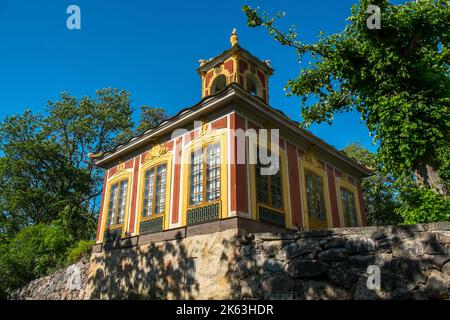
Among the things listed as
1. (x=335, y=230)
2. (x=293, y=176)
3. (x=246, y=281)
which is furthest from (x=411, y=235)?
(x=293, y=176)

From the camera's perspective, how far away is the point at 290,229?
10.7 meters

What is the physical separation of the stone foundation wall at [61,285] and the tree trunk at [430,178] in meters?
11.8

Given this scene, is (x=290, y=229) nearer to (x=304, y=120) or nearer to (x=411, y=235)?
(x=304, y=120)

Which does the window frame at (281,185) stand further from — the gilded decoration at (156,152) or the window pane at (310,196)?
the gilded decoration at (156,152)

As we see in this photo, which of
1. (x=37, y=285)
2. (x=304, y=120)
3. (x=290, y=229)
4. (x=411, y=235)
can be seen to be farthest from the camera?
(x=37, y=285)

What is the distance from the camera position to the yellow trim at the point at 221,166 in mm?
9469

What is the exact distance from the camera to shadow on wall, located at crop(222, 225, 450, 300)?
570 cm

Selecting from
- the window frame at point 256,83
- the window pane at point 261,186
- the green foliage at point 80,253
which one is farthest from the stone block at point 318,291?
the green foliage at point 80,253

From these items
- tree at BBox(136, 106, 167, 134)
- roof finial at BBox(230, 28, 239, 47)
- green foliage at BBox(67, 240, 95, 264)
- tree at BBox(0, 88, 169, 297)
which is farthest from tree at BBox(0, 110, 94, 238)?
roof finial at BBox(230, 28, 239, 47)

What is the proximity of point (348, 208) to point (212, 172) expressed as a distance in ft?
24.6

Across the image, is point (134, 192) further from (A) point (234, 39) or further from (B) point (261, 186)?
(A) point (234, 39)

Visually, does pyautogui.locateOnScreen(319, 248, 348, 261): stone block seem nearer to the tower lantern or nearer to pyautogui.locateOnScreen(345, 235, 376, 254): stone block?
pyautogui.locateOnScreen(345, 235, 376, 254): stone block

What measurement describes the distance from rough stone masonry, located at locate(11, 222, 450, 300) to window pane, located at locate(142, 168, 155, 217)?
4.29ft
